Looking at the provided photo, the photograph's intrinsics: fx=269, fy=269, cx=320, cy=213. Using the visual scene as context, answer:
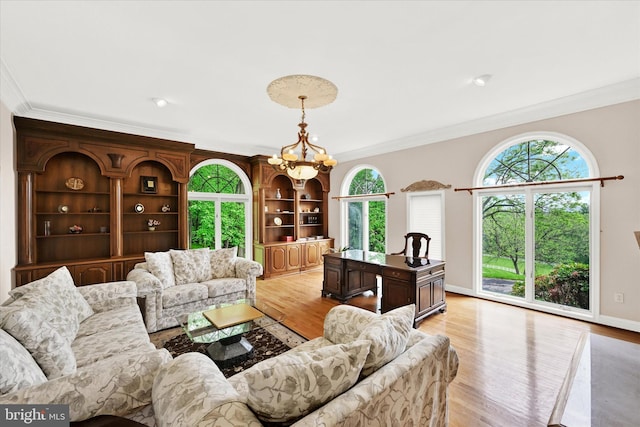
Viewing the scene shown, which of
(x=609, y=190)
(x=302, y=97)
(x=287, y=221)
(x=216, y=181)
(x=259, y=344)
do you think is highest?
(x=302, y=97)

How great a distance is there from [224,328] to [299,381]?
5.53 ft

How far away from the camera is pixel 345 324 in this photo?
1.97 m

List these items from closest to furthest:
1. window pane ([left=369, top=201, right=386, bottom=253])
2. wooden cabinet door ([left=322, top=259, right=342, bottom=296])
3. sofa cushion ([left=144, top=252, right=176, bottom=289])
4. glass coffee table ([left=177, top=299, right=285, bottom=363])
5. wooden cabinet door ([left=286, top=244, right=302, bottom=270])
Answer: glass coffee table ([left=177, top=299, right=285, bottom=363]), sofa cushion ([left=144, top=252, right=176, bottom=289]), wooden cabinet door ([left=322, top=259, right=342, bottom=296]), window pane ([left=369, top=201, right=386, bottom=253]), wooden cabinet door ([left=286, top=244, right=302, bottom=270])

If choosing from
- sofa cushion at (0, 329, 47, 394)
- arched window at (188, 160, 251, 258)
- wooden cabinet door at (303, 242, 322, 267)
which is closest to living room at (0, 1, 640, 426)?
arched window at (188, 160, 251, 258)

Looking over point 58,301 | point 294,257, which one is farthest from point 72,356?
point 294,257

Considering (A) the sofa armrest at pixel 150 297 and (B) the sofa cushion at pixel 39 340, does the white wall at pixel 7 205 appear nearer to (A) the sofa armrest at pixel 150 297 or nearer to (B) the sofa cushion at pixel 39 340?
(A) the sofa armrest at pixel 150 297

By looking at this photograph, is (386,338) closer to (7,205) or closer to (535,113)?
(535,113)

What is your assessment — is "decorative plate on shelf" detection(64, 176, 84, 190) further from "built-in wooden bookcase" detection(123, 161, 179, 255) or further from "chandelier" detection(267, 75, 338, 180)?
"chandelier" detection(267, 75, 338, 180)

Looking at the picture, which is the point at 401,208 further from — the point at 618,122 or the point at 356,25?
the point at 356,25

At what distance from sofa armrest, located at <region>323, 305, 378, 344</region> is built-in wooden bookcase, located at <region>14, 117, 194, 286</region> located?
12.3 ft

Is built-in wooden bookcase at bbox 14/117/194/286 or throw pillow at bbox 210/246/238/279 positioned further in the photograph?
throw pillow at bbox 210/246/238/279

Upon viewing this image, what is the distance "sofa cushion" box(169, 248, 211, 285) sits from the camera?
12.3ft

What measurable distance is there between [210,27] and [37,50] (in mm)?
1659

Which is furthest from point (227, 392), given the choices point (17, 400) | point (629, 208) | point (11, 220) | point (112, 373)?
point (629, 208)
